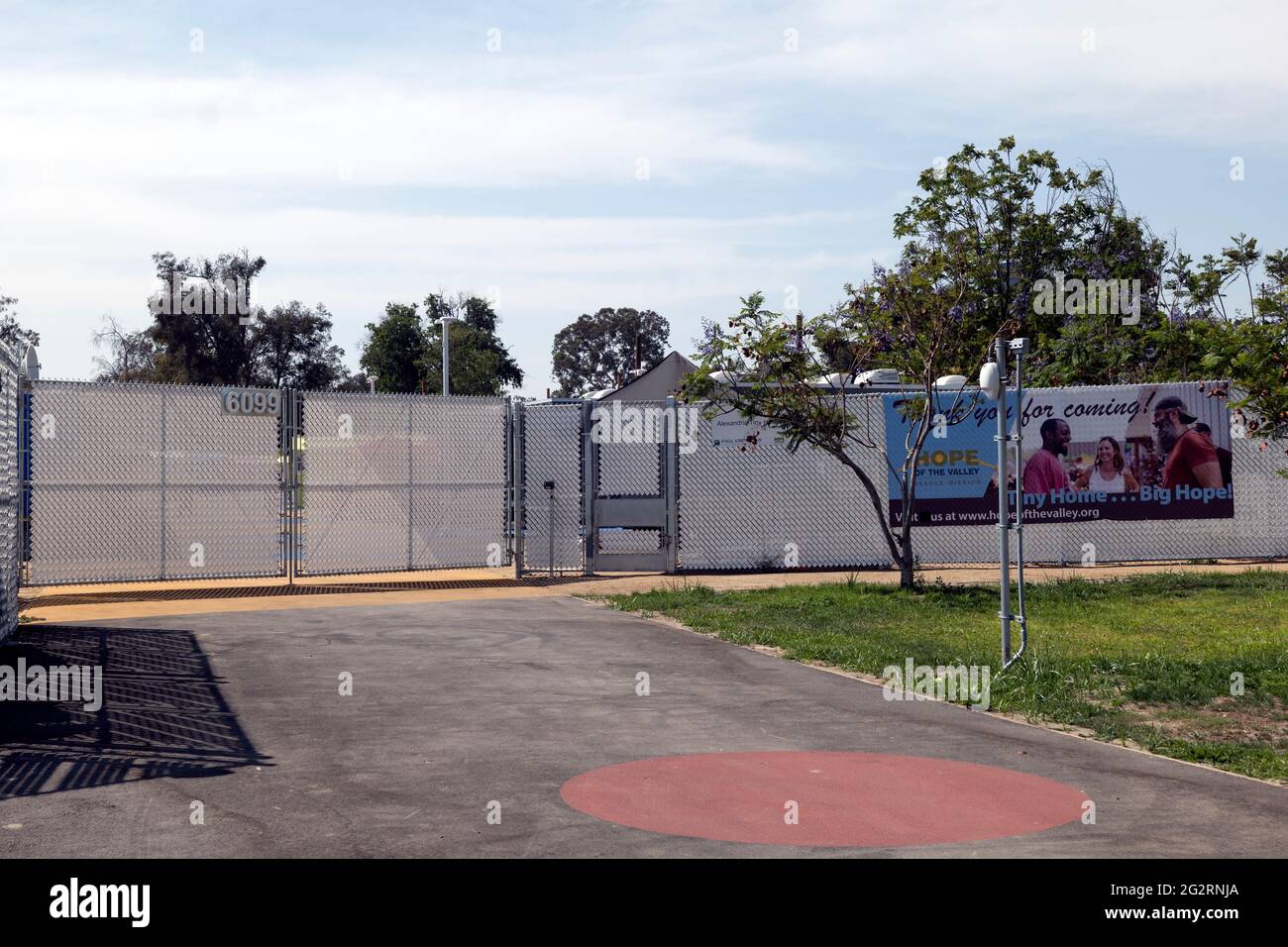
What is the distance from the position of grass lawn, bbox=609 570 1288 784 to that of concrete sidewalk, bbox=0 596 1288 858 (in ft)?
2.15

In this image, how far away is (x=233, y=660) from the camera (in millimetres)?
13078

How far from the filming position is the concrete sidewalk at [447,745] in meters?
7.04

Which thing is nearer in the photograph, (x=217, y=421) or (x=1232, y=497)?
(x=217, y=421)

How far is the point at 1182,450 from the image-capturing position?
23219 millimetres

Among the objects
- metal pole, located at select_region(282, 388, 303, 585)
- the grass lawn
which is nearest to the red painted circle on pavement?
the grass lawn

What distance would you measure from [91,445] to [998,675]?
12.6 m

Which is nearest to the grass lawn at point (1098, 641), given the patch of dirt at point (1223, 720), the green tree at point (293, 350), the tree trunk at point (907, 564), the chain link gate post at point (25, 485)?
the patch of dirt at point (1223, 720)

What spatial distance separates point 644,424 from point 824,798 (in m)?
14.0

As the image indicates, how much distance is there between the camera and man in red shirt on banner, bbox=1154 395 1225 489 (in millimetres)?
23219

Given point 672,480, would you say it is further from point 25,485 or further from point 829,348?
point 25,485

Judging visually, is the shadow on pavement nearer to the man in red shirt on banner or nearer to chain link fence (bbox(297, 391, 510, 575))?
chain link fence (bbox(297, 391, 510, 575))

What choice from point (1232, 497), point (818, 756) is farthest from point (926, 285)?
point (818, 756)
